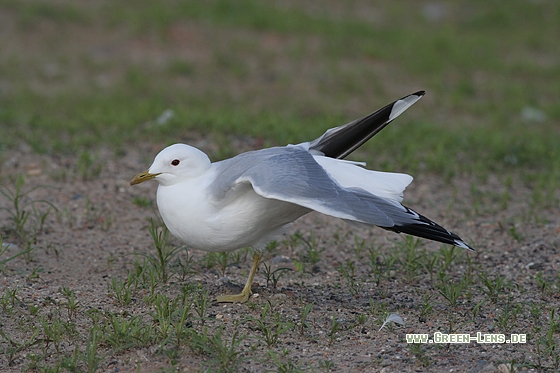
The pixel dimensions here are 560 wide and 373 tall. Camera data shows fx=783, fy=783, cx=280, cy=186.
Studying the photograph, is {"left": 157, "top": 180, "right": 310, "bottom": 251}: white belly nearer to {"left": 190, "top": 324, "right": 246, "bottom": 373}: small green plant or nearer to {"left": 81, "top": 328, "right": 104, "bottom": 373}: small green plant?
{"left": 190, "top": 324, "right": 246, "bottom": 373}: small green plant

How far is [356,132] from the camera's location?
3.94 metres

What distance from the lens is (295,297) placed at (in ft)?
13.0

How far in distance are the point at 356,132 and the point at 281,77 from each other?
5.45 meters

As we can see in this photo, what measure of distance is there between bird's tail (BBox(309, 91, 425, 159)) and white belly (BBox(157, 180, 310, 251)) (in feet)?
1.66

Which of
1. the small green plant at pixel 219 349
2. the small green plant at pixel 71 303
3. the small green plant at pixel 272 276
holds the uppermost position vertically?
the small green plant at pixel 71 303

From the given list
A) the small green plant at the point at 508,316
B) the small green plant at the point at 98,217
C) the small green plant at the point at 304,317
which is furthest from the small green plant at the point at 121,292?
the small green plant at the point at 508,316

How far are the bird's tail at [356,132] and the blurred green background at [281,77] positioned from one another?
2337 millimetres

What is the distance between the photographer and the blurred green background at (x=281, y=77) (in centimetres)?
684

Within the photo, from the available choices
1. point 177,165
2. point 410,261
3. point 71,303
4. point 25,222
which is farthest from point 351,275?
point 25,222

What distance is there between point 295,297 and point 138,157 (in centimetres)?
274

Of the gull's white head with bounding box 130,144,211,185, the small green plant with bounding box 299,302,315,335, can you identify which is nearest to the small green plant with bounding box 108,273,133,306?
the gull's white head with bounding box 130,144,211,185

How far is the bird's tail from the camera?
3.88 metres

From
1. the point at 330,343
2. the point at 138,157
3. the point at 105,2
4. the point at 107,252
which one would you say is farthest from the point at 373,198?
the point at 105,2

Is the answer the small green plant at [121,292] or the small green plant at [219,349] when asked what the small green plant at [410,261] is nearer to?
the small green plant at [219,349]
